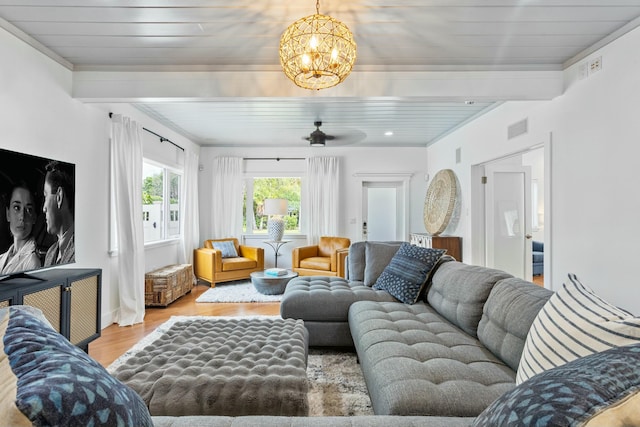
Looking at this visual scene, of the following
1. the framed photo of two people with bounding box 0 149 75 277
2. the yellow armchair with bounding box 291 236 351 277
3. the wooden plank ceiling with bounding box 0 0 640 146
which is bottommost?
the yellow armchair with bounding box 291 236 351 277

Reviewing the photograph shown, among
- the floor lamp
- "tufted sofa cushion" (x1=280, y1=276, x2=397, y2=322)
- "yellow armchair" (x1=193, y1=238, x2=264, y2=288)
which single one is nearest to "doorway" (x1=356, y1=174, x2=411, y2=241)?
the floor lamp

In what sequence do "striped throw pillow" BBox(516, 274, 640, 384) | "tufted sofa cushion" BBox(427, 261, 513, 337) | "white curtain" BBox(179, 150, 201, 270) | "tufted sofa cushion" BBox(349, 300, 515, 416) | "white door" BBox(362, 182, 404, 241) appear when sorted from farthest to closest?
"white door" BBox(362, 182, 404, 241) < "white curtain" BBox(179, 150, 201, 270) < "tufted sofa cushion" BBox(427, 261, 513, 337) < "tufted sofa cushion" BBox(349, 300, 515, 416) < "striped throw pillow" BBox(516, 274, 640, 384)

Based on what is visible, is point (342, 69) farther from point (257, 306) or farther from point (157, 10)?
point (257, 306)

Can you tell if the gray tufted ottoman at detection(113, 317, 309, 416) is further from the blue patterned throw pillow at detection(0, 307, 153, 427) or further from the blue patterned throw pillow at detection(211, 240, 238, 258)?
the blue patterned throw pillow at detection(211, 240, 238, 258)

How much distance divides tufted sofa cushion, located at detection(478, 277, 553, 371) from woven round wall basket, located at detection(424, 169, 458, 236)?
3.27 metres

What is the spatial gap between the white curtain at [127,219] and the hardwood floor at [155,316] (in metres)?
0.19

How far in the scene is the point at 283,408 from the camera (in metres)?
1.42

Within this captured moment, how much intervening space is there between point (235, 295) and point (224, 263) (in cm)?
Answer: 82

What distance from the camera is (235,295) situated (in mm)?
4793

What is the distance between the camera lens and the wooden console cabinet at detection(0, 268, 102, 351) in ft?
6.86

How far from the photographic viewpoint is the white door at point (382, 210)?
A: 6606mm

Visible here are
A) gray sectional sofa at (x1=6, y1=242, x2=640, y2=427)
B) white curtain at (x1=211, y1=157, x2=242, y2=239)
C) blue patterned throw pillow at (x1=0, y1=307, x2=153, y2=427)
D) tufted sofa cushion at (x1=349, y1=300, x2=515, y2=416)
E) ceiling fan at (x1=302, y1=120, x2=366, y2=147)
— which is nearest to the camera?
blue patterned throw pillow at (x1=0, y1=307, x2=153, y2=427)

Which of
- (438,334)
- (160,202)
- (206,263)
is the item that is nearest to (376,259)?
(438,334)

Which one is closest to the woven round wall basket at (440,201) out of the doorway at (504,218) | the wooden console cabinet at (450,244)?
the wooden console cabinet at (450,244)
